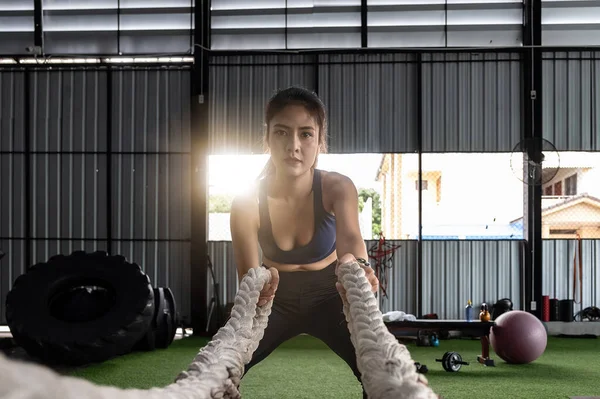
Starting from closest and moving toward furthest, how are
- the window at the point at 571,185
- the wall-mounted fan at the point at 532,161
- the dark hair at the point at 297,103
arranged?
the dark hair at the point at 297,103
the wall-mounted fan at the point at 532,161
the window at the point at 571,185

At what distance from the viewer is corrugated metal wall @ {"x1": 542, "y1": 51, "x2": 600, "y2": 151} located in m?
9.44

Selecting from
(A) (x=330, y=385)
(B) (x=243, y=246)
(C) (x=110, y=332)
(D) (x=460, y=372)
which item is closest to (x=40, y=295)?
(C) (x=110, y=332)

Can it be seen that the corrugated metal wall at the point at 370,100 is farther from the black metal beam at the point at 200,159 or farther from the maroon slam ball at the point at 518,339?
the maroon slam ball at the point at 518,339

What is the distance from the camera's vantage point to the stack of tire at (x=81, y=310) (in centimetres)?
573

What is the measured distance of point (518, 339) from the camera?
606cm

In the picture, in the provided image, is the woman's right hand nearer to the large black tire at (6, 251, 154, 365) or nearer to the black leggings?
the black leggings

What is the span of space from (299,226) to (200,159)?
7090 millimetres

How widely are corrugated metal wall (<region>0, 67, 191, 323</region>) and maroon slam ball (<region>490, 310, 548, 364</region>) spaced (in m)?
4.87

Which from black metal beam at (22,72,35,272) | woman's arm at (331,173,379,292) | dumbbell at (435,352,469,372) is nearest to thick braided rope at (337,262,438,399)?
woman's arm at (331,173,379,292)

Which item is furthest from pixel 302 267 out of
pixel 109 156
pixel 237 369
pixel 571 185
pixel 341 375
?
pixel 571 185

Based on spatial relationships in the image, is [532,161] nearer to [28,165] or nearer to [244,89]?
[244,89]

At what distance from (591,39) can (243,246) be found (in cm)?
868

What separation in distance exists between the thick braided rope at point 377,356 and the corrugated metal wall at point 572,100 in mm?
8664

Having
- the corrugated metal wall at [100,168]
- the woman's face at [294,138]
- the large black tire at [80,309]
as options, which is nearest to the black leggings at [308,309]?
the woman's face at [294,138]
